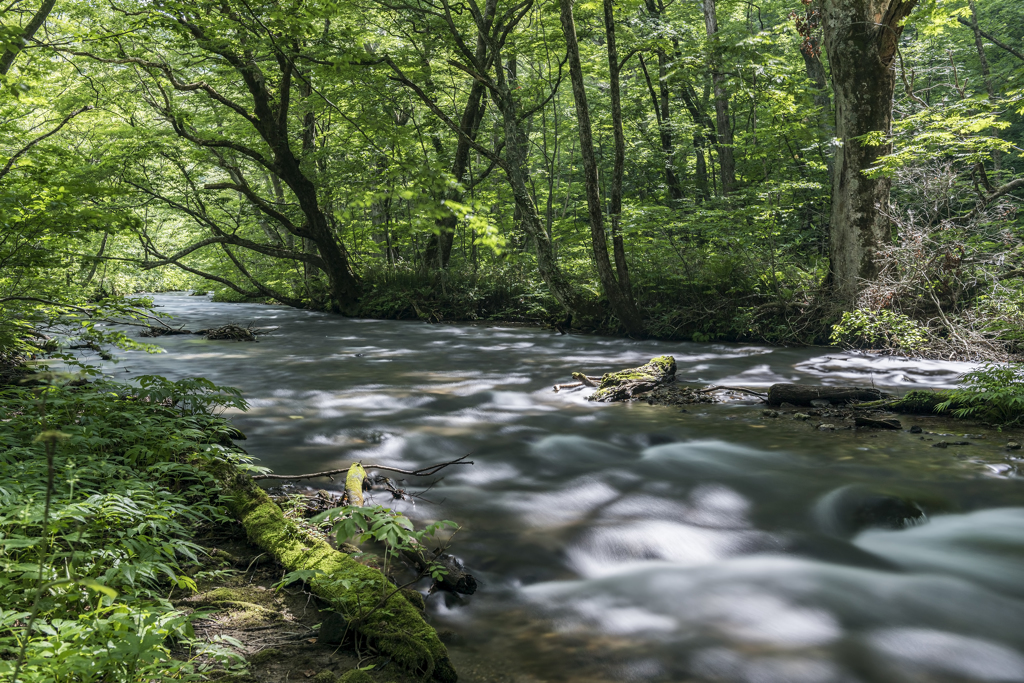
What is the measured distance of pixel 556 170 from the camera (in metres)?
22.1

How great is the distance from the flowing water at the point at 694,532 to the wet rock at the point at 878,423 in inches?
9.4

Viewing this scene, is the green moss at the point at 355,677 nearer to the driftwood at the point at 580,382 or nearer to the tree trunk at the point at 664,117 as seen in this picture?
the driftwood at the point at 580,382

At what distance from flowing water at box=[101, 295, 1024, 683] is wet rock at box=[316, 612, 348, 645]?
541 millimetres

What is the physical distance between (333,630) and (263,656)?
29 centimetres

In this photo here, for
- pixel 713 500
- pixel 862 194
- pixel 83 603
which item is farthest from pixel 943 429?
pixel 83 603

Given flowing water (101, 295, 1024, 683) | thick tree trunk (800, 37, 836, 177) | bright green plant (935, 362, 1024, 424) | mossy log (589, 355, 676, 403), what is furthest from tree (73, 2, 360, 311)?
thick tree trunk (800, 37, 836, 177)

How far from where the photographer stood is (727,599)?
3471 millimetres

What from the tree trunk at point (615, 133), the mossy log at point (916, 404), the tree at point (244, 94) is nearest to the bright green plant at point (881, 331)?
the mossy log at point (916, 404)

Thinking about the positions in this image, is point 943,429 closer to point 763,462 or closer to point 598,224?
point 763,462

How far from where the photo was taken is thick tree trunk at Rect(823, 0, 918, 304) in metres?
9.94

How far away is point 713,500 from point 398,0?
1413 centimetres

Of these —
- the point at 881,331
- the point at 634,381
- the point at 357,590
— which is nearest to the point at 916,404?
the point at 634,381

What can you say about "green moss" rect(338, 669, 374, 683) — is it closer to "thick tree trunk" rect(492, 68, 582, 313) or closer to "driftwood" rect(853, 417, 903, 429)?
"driftwood" rect(853, 417, 903, 429)

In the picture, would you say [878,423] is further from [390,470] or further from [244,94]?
[244,94]
